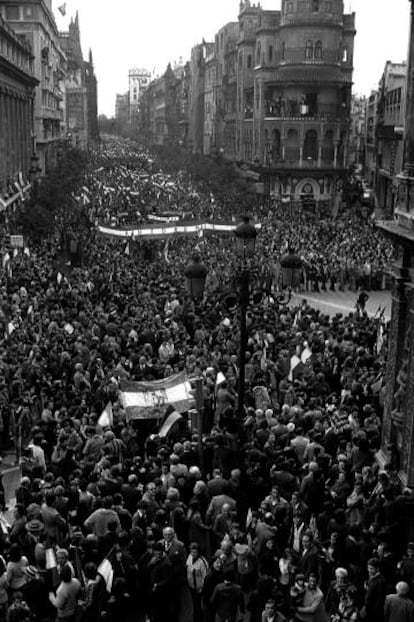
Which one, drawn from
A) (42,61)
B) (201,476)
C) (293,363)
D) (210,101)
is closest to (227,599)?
(201,476)

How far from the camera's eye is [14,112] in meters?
71.9

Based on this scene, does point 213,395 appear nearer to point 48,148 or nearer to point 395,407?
point 395,407

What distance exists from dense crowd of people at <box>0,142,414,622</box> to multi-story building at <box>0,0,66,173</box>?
6842cm

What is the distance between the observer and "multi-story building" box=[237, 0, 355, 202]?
70375 millimetres

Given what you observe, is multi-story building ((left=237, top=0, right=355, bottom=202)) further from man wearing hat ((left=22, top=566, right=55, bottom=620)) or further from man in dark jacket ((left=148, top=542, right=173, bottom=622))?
man wearing hat ((left=22, top=566, right=55, bottom=620))

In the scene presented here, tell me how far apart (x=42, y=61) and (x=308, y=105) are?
36095 mm

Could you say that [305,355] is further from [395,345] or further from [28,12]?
[28,12]

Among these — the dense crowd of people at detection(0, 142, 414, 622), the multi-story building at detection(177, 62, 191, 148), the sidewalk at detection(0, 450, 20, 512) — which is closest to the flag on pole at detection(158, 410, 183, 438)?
the dense crowd of people at detection(0, 142, 414, 622)

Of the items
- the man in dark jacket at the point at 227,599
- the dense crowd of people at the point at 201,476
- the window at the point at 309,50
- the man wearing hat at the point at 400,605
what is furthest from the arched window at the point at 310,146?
the man wearing hat at the point at 400,605

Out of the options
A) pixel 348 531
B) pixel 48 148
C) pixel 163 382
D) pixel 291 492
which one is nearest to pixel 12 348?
pixel 163 382

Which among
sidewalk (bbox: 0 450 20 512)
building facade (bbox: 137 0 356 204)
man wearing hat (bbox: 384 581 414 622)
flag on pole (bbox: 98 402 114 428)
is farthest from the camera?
building facade (bbox: 137 0 356 204)

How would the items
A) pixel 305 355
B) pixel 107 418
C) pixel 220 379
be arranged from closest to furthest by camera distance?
pixel 107 418 → pixel 220 379 → pixel 305 355

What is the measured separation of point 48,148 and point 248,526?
92.9 m

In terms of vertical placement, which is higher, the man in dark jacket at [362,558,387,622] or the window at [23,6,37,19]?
the window at [23,6,37,19]
